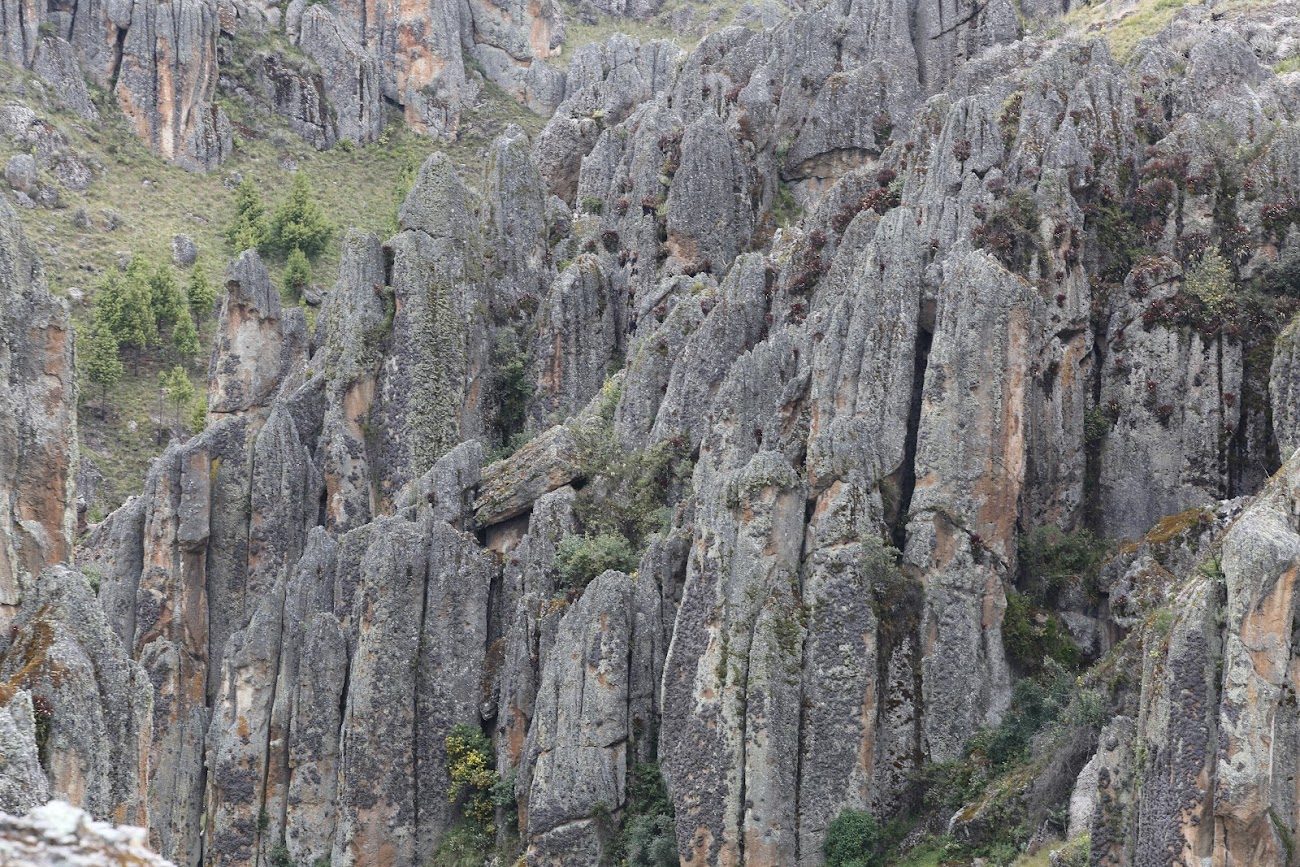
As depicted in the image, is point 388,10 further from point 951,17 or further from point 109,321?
point 951,17

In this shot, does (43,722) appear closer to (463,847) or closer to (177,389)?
(463,847)

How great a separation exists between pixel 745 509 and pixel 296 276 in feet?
209

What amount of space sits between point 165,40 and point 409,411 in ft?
204

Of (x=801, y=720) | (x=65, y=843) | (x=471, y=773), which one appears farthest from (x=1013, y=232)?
(x=65, y=843)

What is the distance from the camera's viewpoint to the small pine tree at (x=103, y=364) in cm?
10012

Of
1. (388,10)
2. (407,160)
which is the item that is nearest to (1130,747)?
(407,160)

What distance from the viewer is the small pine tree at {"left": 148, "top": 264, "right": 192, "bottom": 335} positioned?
10669 cm

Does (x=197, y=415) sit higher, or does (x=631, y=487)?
(x=197, y=415)

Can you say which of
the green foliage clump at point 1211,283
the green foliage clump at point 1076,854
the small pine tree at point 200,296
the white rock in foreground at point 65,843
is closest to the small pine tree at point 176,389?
the small pine tree at point 200,296

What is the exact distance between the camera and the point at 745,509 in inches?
2227

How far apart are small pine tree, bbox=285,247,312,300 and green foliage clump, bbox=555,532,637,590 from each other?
53.3 metres

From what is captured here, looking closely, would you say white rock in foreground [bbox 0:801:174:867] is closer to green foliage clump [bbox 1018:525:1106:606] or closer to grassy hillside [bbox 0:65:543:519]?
green foliage clump [bbox 1018:525:1106:606]

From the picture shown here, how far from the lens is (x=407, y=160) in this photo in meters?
132

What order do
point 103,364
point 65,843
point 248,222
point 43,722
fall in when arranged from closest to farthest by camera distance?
point 65,843
point 43,722
point 103,364
point 248,222
